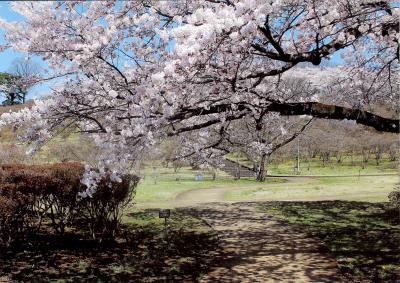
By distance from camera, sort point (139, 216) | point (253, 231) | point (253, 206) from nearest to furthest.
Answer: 1. point (253, 231)
2. point (139, 216)
3. point (253, 206)

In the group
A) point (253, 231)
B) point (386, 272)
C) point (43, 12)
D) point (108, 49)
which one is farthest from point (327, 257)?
point (43, 12)

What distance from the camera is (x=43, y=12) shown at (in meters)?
6.11

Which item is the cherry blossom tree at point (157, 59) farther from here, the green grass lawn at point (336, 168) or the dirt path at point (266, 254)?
the green grass lawn at point (336, 168)

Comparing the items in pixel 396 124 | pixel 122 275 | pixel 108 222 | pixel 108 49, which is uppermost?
pixel 108 49

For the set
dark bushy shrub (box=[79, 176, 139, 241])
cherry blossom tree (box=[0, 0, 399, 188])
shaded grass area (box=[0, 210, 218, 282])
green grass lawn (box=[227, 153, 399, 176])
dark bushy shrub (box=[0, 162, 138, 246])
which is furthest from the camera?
green grass lawn (box=[227, 153, 399, 176])

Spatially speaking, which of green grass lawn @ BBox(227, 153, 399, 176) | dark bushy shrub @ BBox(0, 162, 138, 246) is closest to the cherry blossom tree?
dark bushy shrub @ BBox(0, 162, 138, 246)

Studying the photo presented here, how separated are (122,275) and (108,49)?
4.09 meters

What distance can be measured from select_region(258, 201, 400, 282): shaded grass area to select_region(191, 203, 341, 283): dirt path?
0.38 m

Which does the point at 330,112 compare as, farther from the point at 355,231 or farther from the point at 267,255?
the point at 355,231

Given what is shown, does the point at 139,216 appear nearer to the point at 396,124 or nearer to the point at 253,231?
the point at 253,231

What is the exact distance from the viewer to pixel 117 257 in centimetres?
869

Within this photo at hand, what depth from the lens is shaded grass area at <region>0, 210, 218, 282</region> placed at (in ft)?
24.9

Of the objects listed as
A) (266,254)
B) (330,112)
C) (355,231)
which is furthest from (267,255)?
(330,112)

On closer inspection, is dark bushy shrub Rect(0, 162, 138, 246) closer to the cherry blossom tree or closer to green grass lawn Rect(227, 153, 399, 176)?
the cherry blossom tree
